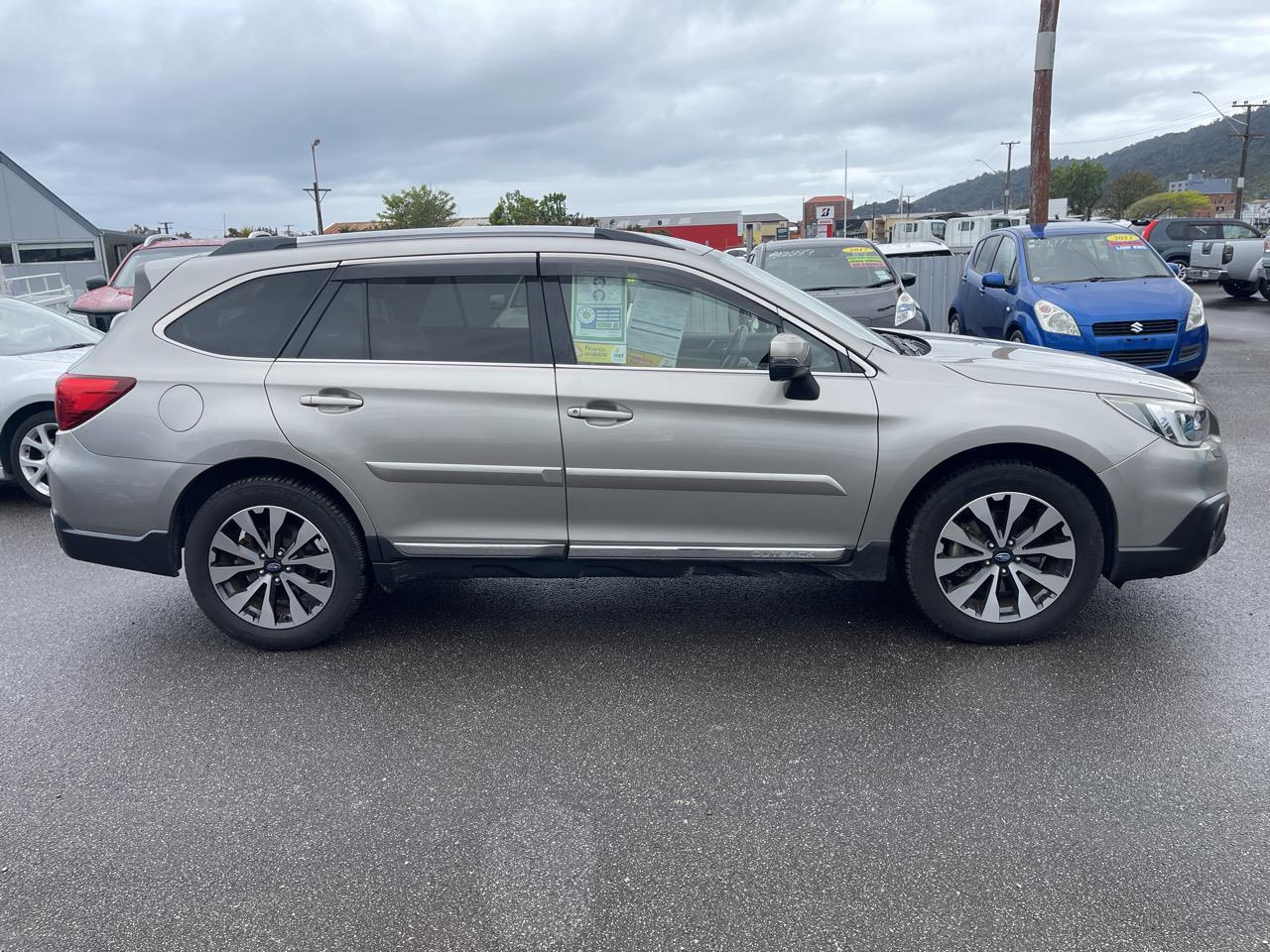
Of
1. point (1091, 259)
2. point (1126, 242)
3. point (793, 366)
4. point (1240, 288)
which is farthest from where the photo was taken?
point (1240, 288)

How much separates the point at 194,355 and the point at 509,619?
5.98 feet

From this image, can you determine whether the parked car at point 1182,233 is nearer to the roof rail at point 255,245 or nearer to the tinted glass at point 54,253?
the roof rail at point 255,245

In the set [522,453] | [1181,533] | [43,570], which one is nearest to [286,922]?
[522,453]

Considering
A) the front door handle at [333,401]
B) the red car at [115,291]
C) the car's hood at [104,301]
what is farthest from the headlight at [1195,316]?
the car's hood at [104,301]

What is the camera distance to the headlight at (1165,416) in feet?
13.6

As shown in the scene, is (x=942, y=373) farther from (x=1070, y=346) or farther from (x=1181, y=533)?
(x=1070, y=346)

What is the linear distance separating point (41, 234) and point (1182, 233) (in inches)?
1671

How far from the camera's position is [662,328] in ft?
13.9

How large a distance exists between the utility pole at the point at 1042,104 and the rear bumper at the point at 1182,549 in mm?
11065

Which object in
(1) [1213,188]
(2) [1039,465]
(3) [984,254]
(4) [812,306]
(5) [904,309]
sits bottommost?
(2) [1039,465]

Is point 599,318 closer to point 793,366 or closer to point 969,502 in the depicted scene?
point 793,366

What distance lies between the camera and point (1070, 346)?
950 centimetres

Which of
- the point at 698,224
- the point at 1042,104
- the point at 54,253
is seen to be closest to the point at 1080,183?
the point at 698,224

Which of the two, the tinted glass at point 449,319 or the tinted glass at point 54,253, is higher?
the tinted glass at point 54,253
